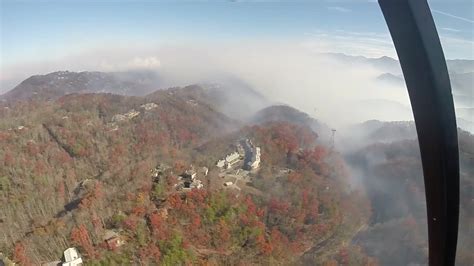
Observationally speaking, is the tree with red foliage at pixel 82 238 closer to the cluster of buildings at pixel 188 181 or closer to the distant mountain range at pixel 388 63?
the cluster of buildings at pixel 188 181

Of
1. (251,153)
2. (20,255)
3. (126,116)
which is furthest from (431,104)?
(20,255)

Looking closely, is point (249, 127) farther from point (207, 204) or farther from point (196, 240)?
point (196, 240)

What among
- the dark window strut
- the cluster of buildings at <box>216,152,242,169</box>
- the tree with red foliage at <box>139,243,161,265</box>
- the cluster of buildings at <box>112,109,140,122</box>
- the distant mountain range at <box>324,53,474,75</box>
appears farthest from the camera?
the cluster of buildings at <box>112,109,140,122</box>

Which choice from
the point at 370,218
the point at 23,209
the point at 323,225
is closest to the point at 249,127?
the point at 323,225

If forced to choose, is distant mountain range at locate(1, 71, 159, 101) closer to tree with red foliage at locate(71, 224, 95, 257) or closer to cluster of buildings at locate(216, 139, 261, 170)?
cluster of buildings at locate(216, 139, 261, 170)

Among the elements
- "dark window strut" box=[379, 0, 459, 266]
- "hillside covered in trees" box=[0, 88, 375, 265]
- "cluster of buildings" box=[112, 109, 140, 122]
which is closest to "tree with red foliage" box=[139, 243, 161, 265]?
"hillside covered in trees" box=[0, 88, 375, 265]

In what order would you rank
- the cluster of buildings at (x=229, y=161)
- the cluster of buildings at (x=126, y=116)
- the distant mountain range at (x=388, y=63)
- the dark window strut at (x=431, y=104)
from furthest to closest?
the cluster of buildings at (x=126, y=116) < the cluster of buildings at (x=229, y=161) < the distant mountain range at (x=388, y=63) < the dark window strut at (x=431, y=104)

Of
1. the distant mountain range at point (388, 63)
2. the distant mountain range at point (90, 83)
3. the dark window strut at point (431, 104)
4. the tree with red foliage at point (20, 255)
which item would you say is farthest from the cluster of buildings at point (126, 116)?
the dark window strut at point (431, 104)

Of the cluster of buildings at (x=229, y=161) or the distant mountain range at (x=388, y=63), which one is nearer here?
the distant mountain range at (x=388, y=63)

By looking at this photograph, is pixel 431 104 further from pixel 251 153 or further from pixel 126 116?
pixel 126 116
